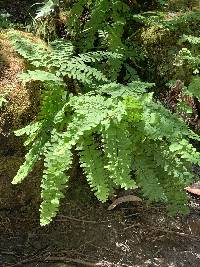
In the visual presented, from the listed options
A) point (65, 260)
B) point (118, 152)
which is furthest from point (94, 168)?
point (65, 260)

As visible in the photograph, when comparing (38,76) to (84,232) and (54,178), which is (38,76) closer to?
(54,178)

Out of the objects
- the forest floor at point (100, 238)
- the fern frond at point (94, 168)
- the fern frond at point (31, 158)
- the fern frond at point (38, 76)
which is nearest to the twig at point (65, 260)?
the forest floor at point (100, 238)

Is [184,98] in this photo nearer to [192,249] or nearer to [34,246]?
[192,249]

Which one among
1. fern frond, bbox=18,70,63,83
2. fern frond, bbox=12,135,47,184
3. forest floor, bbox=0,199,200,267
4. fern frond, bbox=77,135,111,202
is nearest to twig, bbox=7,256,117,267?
forest floor, bbox=0,199,200,267

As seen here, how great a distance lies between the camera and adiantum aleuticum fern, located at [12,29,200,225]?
11.7ft

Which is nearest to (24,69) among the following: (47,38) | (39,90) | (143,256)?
(39,90)

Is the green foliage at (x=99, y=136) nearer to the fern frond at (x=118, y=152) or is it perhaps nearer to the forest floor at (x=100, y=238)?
the fern frond at (x=118, y=152)

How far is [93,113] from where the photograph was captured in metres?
3.67

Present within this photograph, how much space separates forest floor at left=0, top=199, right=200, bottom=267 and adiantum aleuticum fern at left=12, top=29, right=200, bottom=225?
1.06ft

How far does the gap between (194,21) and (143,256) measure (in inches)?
120

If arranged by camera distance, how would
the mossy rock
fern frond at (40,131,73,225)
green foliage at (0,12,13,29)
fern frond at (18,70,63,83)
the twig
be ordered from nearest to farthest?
fern frond at (40,131,73,225), the twig, fern frond at (18,70,63,83), the mossy rock, green foliage at (0,12,13,29)

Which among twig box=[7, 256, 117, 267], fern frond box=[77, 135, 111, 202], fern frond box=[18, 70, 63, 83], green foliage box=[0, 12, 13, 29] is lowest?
twig box=[7, 256, 117, 267]

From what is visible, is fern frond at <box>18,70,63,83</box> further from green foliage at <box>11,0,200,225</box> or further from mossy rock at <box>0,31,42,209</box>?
mossy rock at <box>0,31,42,209</box>

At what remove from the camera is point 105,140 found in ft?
12.0
